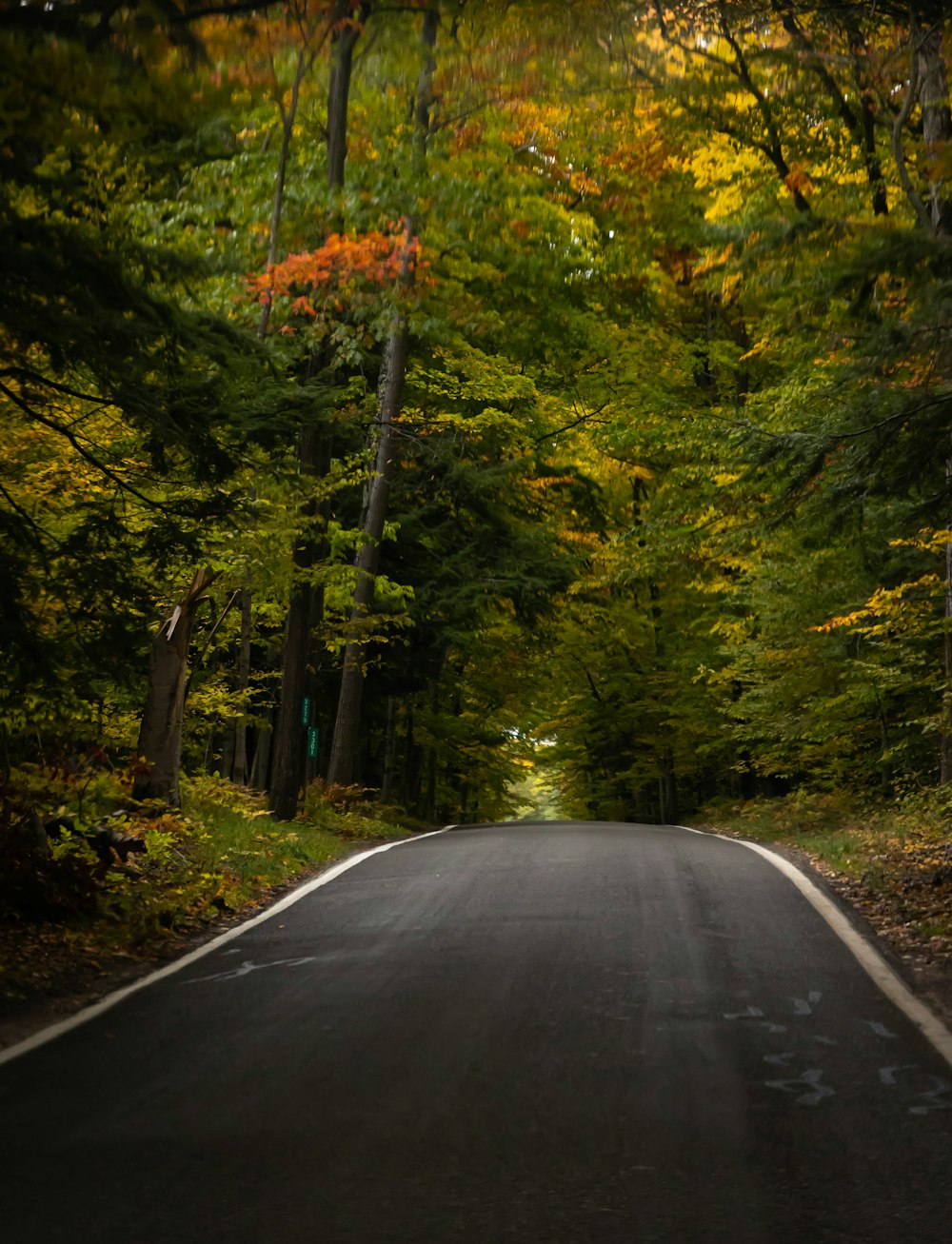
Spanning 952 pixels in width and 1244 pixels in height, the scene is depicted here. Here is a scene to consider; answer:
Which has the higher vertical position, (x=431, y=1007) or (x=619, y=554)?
(x=619, y=554)

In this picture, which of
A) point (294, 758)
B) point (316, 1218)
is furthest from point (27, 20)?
point (294, 758)

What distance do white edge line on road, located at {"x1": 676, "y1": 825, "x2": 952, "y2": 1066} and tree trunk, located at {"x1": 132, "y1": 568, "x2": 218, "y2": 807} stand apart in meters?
7.53

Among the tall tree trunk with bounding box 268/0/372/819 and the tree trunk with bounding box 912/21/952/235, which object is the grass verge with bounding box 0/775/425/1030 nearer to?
the tall tree trunk with bounding box 268/0/372/819

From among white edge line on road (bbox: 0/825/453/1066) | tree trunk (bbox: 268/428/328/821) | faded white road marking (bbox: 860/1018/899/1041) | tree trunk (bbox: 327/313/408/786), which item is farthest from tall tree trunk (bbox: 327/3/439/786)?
faded white road marking (bbox: 860/1018/899/1041)

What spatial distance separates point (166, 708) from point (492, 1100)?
35.1 ft

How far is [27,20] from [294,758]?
15482mm

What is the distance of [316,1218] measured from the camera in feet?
13.9

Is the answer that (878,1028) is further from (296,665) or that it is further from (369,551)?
(369,551)

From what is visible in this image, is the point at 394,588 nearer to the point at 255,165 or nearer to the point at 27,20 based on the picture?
the point at 255,165

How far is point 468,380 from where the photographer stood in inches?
1004

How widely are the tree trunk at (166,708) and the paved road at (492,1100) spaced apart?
586 centimetres

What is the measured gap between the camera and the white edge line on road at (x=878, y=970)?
22.4 feet

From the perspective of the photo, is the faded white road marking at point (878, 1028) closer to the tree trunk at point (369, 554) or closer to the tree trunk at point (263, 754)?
the tree trunk at point (369, 554)

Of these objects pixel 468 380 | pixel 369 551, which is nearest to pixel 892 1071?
pixel 369 551
